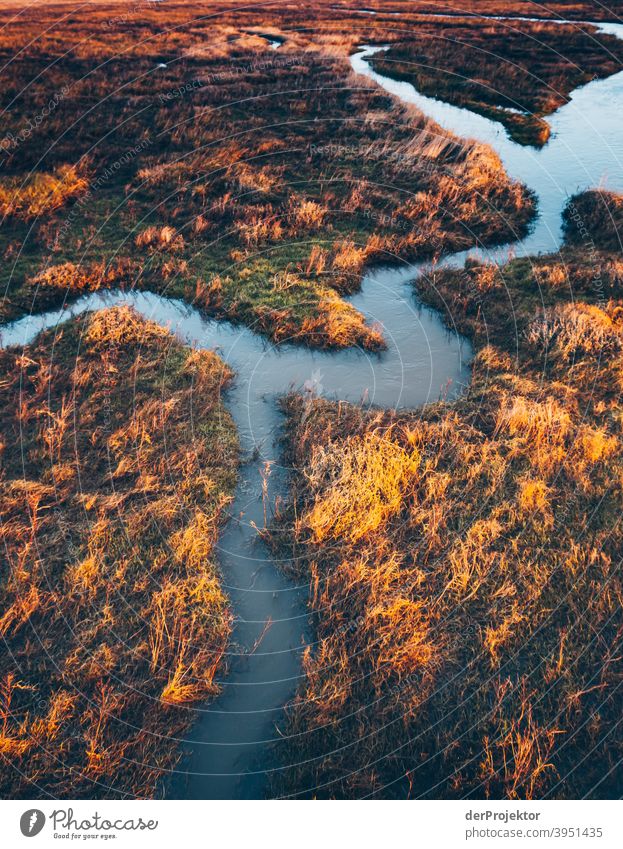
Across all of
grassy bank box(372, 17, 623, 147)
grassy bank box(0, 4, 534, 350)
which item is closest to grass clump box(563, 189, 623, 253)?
grassy bank box(0, 4, 534, 350)

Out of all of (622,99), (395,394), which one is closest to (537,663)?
(395,394)

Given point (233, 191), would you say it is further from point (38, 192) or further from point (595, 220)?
point (595, 220)

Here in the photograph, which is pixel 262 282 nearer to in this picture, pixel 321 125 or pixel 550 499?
pixel 550 499
